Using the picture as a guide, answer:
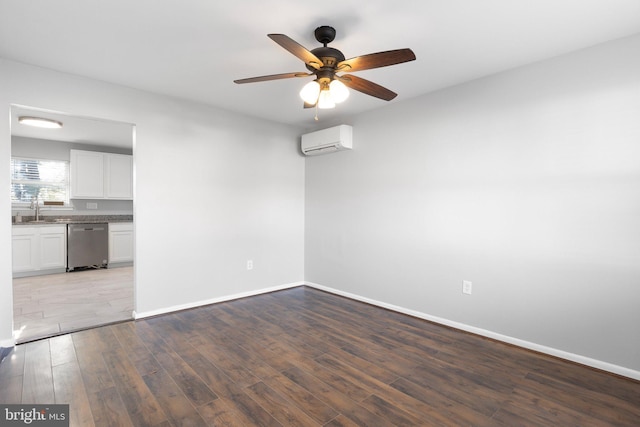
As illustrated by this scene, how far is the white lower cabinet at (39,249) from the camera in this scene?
4.94m

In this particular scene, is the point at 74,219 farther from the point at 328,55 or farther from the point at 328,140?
the point at 328,55

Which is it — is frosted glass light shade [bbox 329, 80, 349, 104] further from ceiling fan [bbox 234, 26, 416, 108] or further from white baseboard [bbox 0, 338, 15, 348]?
white baseboard [bbox 0, 338, 15, 348]

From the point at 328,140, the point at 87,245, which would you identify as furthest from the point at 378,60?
the point at 87,245

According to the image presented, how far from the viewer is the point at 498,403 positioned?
186 cm

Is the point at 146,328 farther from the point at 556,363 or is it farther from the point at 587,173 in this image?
the point at 587,173

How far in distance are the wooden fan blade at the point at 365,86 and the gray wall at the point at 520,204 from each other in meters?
1.13

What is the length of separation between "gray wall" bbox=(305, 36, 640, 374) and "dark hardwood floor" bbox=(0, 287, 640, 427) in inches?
13.5

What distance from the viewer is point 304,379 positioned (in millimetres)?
2113

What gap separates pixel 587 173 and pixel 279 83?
2645 mm

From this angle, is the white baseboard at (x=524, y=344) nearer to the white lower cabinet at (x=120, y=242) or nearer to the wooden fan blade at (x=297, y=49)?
the wooden fan blade at (x=297, y=49)

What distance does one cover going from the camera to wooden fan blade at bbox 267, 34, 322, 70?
1.59m

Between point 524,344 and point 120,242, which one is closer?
point 524,344

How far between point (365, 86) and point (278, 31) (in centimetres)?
70

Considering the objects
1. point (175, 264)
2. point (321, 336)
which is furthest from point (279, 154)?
point (321, 336)
